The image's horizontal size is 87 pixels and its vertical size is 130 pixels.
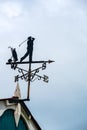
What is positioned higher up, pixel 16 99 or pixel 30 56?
pixel 30 56

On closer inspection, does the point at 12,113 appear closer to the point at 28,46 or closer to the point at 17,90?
the point at 17,90

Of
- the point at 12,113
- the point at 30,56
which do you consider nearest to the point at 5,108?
the point at 12,113

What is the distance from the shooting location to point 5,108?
34594 millimetres

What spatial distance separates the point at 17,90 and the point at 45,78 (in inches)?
97.4

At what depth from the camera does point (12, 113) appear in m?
35.2

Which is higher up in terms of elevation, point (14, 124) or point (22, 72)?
point (22, 72)

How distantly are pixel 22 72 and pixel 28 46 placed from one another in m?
1.79

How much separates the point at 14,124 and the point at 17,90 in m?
1.77

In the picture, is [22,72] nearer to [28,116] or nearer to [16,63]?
[16,63]

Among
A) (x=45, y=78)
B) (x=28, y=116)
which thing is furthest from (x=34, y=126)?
(x=45, y=78)

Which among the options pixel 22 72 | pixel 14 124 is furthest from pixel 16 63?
pixel 14 124

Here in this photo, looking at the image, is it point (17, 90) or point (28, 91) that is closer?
point (28, 91)

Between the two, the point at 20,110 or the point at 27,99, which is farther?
the point at 20,110

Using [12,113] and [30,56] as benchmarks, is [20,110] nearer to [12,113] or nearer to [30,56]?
[12,113]
